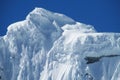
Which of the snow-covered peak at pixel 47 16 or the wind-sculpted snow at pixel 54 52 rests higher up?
the snow-covered peak at pixel 47 16

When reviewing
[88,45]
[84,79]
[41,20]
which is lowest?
[84,79]

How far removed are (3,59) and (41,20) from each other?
22.9 ft

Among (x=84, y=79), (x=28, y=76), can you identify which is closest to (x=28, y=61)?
(x=28, y=76)

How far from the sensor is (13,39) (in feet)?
227

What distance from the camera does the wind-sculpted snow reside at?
6650 cm

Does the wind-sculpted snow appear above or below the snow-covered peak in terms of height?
below

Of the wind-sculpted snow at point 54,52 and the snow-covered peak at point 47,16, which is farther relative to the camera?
the snow-covered peak at point 47,16

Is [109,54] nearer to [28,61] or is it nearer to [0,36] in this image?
[28,61]

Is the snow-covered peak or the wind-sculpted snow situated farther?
the snow-covered peak

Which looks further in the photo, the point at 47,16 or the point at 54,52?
the point at 47,16

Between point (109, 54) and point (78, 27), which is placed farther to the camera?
point (78, 27)

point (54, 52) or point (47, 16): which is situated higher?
point (47, 16)

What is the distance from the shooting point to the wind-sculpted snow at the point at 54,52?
2618 inches

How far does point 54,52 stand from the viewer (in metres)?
67.6
